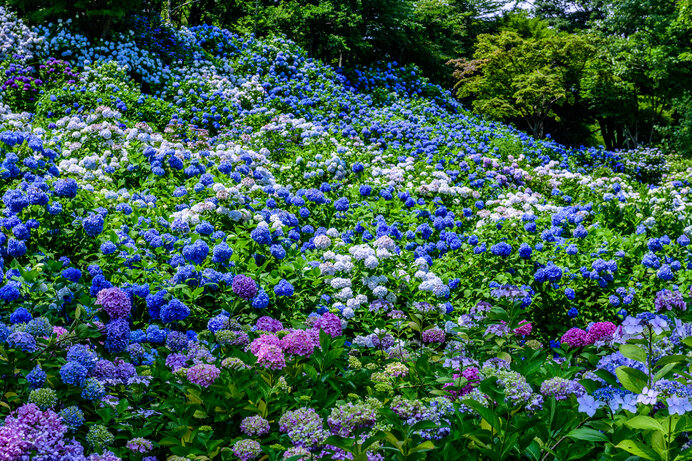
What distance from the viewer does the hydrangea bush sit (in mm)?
1619

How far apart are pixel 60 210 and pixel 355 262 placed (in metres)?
2.10

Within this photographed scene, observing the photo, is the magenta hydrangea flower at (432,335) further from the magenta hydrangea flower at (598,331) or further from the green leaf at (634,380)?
the green leaf at (634,380)

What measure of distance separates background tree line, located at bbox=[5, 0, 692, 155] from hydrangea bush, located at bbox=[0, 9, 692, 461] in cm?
389

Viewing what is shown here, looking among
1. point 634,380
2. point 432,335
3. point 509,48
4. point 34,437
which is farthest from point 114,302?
point 509,48

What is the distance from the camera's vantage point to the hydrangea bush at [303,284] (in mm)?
1619

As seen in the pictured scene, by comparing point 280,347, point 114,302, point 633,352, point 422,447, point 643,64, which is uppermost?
point 643,64

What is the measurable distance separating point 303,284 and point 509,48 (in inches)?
600

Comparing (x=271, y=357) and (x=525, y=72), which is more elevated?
(x=525, y=72)

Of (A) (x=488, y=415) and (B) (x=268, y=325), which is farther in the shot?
(B) (x=268, y=325)

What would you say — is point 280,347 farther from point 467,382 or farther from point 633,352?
point 633,352

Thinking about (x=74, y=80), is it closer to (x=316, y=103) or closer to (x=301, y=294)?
(x=316, y=103)

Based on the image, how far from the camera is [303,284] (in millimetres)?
3846

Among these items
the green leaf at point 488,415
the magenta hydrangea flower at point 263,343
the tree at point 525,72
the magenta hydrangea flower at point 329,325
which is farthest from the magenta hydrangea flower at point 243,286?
the tree at point 525,72

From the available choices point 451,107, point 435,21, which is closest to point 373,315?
point 451,107
